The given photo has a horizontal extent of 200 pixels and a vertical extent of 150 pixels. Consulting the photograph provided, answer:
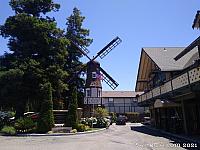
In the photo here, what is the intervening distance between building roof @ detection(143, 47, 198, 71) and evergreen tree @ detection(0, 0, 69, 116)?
12151mm

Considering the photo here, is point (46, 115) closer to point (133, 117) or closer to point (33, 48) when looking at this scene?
point (33, 48)

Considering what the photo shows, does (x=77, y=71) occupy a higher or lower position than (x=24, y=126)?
higher

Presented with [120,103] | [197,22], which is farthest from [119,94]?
[197,22]

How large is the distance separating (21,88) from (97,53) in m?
24.2

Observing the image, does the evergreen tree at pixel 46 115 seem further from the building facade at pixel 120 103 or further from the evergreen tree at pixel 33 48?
the building facade at pixel 120 103

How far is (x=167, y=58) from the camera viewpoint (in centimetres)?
3219

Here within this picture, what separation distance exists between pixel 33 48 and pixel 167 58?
56.3ft

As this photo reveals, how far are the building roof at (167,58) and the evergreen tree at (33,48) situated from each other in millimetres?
12151

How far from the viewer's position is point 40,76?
33.6 metres

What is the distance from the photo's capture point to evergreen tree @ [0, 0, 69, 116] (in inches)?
1336

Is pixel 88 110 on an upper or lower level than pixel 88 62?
lower

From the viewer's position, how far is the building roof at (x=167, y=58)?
2914 cm

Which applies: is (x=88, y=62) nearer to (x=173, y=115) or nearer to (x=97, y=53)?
(x=97, y=53)

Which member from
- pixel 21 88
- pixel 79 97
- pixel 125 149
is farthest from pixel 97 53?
pixel 125 149
